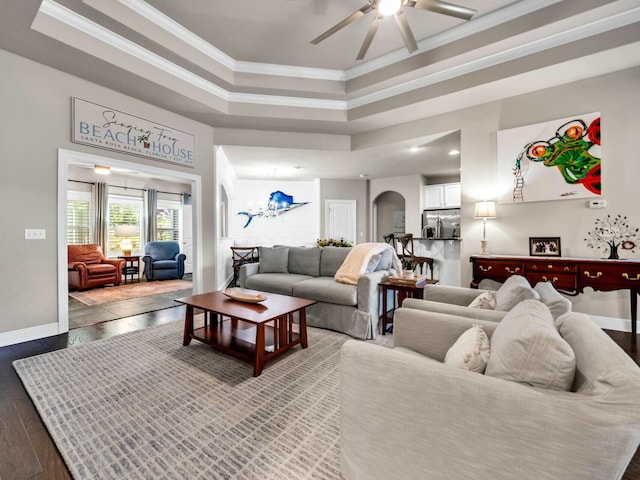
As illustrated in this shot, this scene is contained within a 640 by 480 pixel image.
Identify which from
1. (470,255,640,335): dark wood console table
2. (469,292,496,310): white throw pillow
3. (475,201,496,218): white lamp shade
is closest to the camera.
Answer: (469,292,496,310): white throw pillow

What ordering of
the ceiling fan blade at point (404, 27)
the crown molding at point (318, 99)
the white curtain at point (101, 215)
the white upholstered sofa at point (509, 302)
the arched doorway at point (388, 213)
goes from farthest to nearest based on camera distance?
the arched doorway at point (388, 213) < the white curtain at point (101, 215) < the crown molding at point (318, 99) < the ceiling fan blade at point (404, 27) < the white upholstered sofa at point (509, 302)

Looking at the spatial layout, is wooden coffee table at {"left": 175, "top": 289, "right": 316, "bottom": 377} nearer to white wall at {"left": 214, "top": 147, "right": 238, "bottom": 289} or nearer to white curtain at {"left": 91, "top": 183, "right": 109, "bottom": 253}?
white wall at {"left": 214, "top": 147, "right": 238, "bottom": 289}

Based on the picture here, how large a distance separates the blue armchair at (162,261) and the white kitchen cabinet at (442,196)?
6.35 m

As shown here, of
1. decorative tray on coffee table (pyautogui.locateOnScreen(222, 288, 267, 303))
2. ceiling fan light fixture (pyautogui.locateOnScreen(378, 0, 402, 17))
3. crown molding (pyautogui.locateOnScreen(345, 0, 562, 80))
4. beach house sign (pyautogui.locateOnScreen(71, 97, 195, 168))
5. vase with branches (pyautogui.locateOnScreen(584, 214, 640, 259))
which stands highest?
crown molding (pyautogui.locateOnScreen(345, 0, 562, 80))

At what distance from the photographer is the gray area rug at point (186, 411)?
1399 millimetres

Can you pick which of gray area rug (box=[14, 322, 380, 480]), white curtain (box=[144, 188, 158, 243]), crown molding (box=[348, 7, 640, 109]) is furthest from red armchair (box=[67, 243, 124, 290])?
crown molding (box=[348, 7, 640, 109])

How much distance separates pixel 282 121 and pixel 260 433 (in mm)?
4194

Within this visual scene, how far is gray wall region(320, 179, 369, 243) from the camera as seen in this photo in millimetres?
7730

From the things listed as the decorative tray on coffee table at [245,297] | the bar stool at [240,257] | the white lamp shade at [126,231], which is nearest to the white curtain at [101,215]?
the white lamp shade at [126,231]

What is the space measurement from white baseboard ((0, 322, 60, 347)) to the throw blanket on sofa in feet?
10.5

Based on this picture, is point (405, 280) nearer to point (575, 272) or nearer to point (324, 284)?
point (324, 284)

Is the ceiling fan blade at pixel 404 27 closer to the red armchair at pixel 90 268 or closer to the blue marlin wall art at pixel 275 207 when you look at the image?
the blue marlin wall art at pixel 275 207

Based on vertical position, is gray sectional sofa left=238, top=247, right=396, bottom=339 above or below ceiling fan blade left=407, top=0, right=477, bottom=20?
below

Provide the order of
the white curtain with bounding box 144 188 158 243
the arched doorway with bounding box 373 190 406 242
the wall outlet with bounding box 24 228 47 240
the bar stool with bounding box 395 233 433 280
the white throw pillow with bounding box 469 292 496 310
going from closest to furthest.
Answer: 1. the white throw pillow with bounding box 469 292 496 310
2. the wall outlet with bounding box 24 228 47 240
3. the bar stool with bounding box 395 233 433 280
4. the white curtain with bounding box 144 188 158 243
5. the arched doorway with bounding box 373 190 406 242
